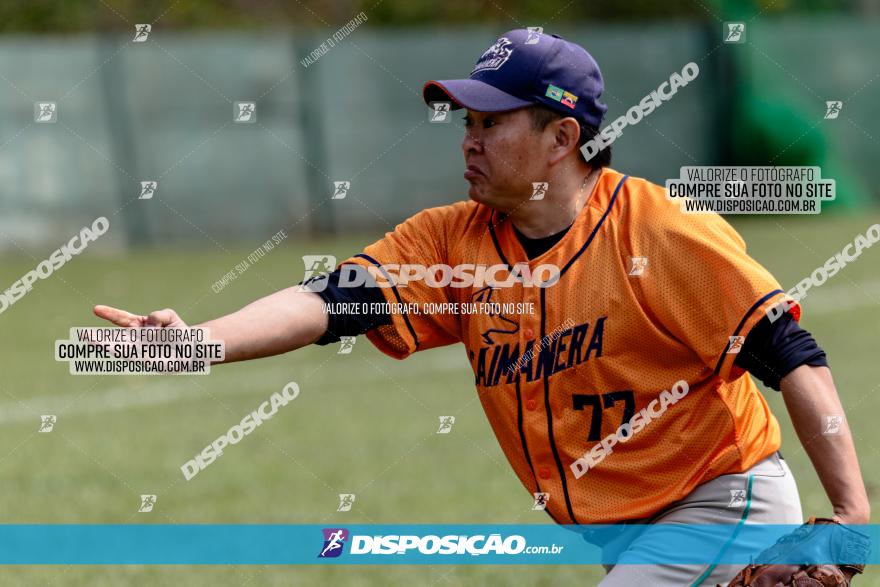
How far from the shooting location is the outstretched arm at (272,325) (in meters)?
4.36

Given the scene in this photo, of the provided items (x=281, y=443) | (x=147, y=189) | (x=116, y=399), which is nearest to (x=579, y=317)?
(x=281, y=443)

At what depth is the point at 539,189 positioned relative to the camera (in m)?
4.53

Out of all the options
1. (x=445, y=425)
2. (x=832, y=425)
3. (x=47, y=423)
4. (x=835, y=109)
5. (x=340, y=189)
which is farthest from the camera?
(x=835, y=109)

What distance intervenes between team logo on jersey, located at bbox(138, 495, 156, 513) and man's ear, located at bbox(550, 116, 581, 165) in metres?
4.17

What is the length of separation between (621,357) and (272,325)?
114 centimetres

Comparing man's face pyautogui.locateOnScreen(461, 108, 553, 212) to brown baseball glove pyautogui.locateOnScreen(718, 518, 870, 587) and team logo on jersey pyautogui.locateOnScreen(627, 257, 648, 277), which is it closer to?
team logo on jersey pyautogui.locateOnScreen(627, 257, 648, 277)

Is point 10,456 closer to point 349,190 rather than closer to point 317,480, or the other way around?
point 317,480

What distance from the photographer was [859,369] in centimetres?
1177

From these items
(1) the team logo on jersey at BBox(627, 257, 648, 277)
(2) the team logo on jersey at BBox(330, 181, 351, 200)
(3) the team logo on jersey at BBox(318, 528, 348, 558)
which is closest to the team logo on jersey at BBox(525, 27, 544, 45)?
(1) the team logo on jersey at BBox(627, 257, 648, 277)

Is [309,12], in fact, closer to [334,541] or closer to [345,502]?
[345,502]

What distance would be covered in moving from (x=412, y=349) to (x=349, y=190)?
687 inches

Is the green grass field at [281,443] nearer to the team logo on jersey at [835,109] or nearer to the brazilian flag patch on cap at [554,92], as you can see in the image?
the brazilian flag patch on cap at [554,92]

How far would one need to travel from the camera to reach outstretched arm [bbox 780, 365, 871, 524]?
396cm

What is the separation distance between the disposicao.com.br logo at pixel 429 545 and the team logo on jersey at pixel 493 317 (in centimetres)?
107
